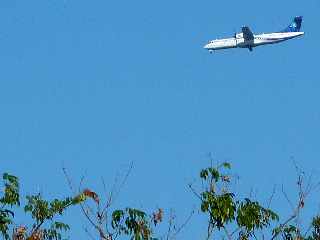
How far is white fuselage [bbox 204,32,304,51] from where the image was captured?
110 meters

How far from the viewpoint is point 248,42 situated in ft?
362

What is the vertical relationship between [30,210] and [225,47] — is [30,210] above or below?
below

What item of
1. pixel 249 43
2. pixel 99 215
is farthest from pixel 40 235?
pixel 249 43

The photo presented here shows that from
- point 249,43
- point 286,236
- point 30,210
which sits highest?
point 249,43

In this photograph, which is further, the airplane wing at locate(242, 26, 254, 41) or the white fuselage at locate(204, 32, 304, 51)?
the airplane wing at locate(242, 26, 254, 41)

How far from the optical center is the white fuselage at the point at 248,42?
11038 centimetres

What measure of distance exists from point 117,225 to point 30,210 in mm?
1571

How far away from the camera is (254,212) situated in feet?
54.3

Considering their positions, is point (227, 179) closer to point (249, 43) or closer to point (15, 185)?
point (15, 185)

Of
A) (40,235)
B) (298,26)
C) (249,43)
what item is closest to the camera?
(40,235)

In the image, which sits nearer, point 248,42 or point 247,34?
point 248,42

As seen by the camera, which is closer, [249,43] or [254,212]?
[254,212]

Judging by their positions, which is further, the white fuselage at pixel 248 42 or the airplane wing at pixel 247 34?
the airplane wing at pixel 247 34

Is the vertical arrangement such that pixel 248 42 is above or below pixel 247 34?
below
